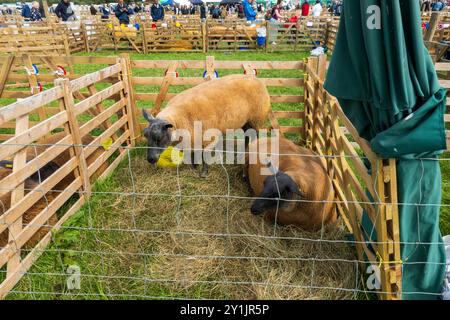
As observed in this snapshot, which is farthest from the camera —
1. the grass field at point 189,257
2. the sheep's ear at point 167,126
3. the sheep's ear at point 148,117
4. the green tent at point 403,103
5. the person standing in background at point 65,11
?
the person standing in background at point 65,11

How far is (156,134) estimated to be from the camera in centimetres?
515

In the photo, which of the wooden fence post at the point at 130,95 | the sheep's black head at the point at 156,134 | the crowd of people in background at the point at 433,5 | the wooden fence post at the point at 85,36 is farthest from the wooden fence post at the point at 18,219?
the crowd of people in background at the point at 433,5

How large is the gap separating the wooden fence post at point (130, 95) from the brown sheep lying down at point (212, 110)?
0.99 m

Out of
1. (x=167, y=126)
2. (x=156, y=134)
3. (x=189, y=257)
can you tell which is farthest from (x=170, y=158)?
(x=189, y=257)

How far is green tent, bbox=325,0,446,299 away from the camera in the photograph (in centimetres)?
209

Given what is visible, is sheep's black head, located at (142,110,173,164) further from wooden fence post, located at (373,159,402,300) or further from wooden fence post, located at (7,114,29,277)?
wooden fence post, located at (373,159,402,300)

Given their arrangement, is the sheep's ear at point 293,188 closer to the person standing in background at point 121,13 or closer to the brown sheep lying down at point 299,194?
the brown sheep lying down at point 299,194

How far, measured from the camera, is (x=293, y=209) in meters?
3.78

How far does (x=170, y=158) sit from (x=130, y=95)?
1676 mm

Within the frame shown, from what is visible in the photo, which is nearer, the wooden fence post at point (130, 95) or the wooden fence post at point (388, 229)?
the wooden fence post at point (388, 229)

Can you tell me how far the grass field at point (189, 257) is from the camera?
3.13 metres

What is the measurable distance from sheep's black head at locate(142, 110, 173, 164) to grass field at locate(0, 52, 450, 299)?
2.70 ft

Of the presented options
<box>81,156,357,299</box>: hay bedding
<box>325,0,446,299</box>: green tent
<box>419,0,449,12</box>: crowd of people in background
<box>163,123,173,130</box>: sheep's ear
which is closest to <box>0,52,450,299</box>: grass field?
<box>81,156,357,299</box>: hay bedding
